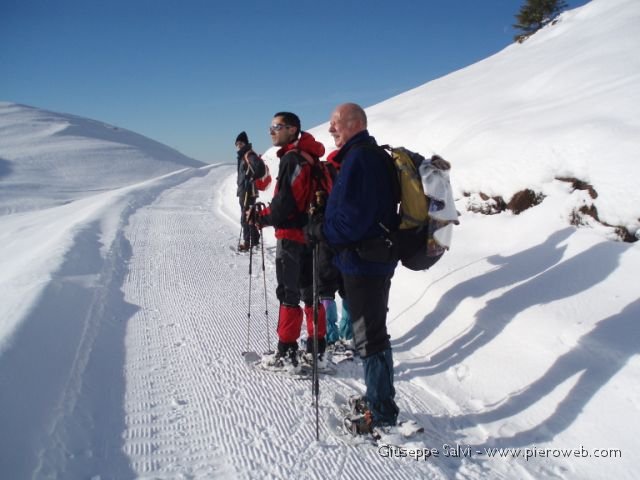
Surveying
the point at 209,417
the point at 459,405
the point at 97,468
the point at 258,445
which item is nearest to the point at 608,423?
the point at 459,405

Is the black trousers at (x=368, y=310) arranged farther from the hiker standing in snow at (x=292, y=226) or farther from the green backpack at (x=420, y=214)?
the hiker standing in snow at (x=292, y=226)

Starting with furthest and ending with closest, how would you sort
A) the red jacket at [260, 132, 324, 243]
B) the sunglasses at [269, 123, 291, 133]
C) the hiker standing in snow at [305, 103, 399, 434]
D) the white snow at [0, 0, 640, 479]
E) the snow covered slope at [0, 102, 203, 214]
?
the snow covered slope at [0, 102, 203, 214]
the sunglasses at [269, 123, 291, 133]
the red jacket at [260, 132, 324, 243]
the white snow at [0, 0, 640, 479]
the hiker standing in snow at [305, 103, 399, 434]

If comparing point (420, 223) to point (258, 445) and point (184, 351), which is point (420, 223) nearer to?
point (258, 445)

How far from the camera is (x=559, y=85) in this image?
35.7 feet

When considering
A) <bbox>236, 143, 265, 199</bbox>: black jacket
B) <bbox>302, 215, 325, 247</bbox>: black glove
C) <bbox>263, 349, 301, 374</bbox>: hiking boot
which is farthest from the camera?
<bbox>236, 143, 265, 199</bbox>: black jacket

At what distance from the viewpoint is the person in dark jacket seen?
17.4ft

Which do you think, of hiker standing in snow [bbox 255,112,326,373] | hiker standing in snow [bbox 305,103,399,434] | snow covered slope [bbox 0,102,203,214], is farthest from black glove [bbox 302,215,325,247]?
snow covered slope [bbox 0,102,203,214]

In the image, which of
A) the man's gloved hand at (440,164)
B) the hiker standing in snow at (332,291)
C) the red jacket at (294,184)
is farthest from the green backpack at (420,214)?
the red jacket at (294,184)

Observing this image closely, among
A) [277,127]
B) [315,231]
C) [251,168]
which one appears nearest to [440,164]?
[315,231]

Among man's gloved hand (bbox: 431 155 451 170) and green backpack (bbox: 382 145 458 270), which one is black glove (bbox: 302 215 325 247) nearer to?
green backpack (bbox: 382 145 458 270)

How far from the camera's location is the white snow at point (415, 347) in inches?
109

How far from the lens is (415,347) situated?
4.41 m

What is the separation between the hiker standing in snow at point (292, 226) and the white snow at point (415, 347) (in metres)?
0.34

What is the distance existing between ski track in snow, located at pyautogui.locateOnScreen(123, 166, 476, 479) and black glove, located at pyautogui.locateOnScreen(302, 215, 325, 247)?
4.37 feet
